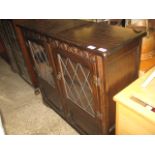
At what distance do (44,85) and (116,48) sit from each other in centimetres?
111

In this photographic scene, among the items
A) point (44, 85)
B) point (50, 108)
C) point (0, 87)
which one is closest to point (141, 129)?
point (44, 85)

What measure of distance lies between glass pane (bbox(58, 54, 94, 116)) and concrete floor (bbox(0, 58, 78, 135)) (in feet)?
1.63

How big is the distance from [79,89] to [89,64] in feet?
1.14

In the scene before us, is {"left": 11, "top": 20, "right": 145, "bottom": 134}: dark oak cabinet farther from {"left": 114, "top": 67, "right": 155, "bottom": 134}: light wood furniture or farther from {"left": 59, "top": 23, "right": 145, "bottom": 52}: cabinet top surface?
{"left": 114, "top": 67, "right": 155, "bottom": 134}: light wood furniture

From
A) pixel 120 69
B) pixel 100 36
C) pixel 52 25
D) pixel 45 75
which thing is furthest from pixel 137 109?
pixel 45 75

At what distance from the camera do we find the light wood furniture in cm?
90

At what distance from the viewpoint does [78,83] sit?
134 centimetres

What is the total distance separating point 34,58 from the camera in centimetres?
185

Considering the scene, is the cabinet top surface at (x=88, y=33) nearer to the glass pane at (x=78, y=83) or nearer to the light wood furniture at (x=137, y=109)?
the glass pane at (x=78, y=83)

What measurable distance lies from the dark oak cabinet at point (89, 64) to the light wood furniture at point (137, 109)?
135mm

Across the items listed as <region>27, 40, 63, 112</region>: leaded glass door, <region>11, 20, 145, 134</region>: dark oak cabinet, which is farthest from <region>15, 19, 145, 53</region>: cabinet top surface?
<region>27, 40, 63, 112</region>: leaded glass door

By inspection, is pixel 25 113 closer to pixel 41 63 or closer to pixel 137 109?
pixel 41 63
